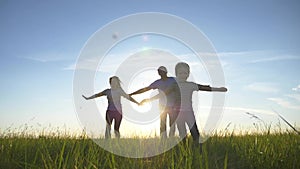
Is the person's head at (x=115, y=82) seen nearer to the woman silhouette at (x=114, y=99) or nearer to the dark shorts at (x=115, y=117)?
the woman silhouette at (x=114, y=99)

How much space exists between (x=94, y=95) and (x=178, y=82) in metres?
4.56

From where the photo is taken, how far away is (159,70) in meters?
10.2

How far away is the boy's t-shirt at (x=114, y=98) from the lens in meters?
11.8

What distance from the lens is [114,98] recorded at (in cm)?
1196

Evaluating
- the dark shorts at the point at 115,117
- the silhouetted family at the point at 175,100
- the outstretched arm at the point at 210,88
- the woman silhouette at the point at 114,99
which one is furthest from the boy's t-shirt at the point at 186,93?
the dark shorts at the point at 115,117

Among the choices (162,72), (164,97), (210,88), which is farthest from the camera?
(162,72)

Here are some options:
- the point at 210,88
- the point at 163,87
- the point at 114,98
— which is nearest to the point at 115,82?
the point at 114,98

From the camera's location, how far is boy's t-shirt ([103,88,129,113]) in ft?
38.8

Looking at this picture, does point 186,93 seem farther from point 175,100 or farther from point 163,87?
point 163,87

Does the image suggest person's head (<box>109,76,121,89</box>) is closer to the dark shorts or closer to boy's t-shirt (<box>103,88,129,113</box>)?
boy's t-shirt (<box>103,88,129,113</box>)

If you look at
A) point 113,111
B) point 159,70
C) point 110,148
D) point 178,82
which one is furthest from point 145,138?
point 113,111

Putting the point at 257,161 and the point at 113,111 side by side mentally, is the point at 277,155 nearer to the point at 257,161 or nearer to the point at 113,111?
the point at 257,161

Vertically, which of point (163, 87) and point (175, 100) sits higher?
point (163, 87)

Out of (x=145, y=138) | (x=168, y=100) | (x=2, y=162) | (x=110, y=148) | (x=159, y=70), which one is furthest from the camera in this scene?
(x=159, y=70)
